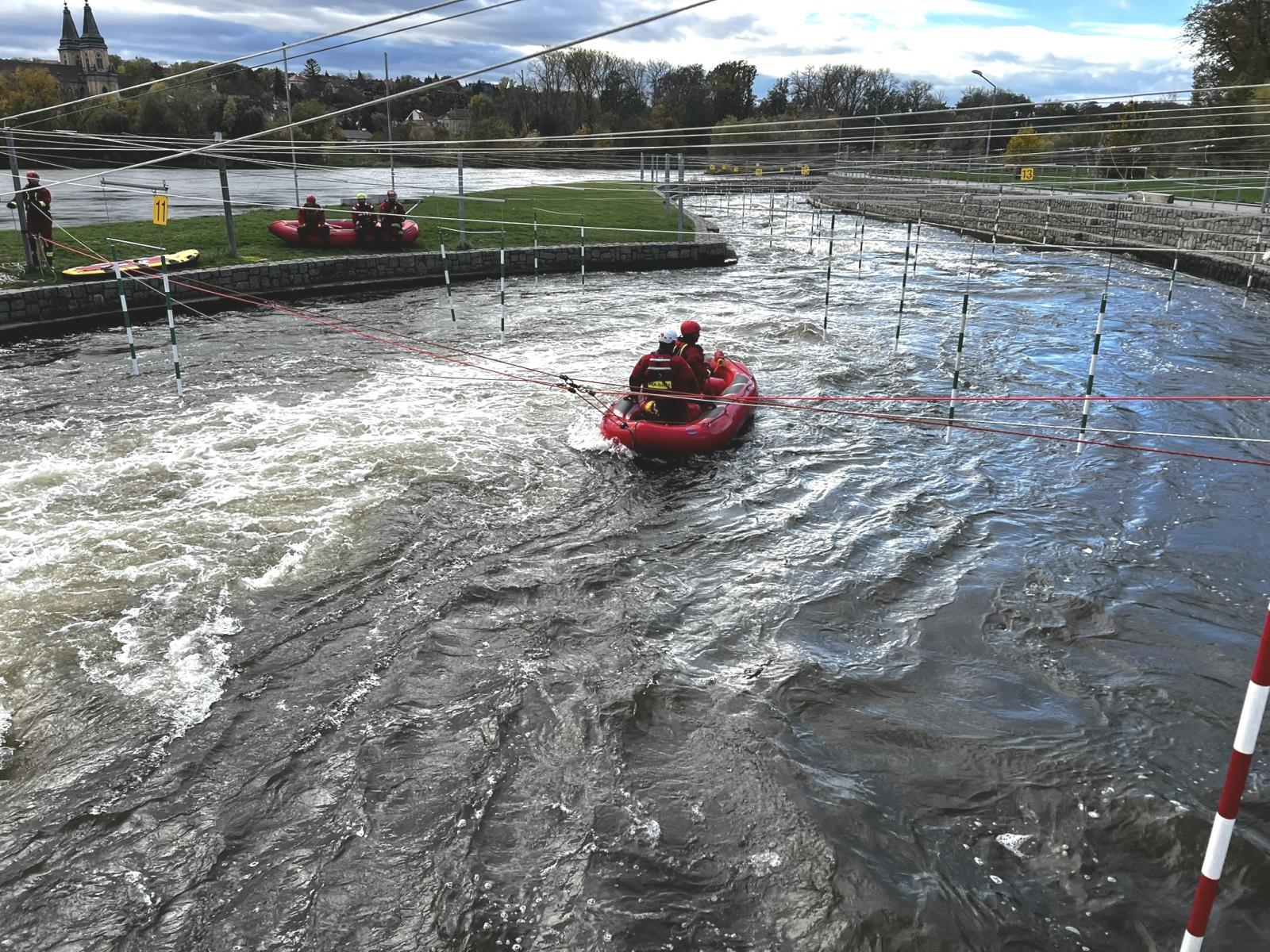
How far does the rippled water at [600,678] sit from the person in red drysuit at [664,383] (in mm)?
640

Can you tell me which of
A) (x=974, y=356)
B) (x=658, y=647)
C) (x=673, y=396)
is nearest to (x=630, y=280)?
(x=974, y=356)

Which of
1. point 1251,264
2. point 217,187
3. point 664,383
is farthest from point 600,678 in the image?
point 217,187

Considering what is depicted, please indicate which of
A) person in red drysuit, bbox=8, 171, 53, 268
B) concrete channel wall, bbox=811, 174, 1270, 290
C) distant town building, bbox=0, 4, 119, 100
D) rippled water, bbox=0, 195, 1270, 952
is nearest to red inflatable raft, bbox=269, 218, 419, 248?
person in red drysuit, bbox=8, 171, 53, 268

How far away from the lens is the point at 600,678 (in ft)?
19.7

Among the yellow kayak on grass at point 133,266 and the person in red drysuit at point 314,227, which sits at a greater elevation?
the person in red drysuit at point 314,227

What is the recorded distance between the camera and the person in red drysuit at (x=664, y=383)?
32.0ft

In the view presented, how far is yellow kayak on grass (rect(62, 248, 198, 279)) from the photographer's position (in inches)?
612

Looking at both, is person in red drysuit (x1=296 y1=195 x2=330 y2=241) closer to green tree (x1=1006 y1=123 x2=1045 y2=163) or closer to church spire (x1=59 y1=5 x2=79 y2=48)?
green tree (x1=1006 y1=123 x2=1045 y2=163)

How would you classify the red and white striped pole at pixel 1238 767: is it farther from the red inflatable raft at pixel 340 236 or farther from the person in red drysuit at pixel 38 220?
the red inflatable raft at pixel 340 236

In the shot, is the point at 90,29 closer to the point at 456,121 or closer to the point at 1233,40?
the point at 456,121

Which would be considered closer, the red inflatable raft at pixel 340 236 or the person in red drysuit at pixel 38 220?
the person in red drysuit at pixel 38 220

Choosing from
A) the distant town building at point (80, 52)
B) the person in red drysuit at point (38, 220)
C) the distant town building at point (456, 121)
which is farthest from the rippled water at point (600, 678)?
the distant town building at point (80, 52)

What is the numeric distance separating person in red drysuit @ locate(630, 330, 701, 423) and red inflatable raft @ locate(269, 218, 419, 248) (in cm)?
1284

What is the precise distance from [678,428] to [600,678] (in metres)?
4.16
